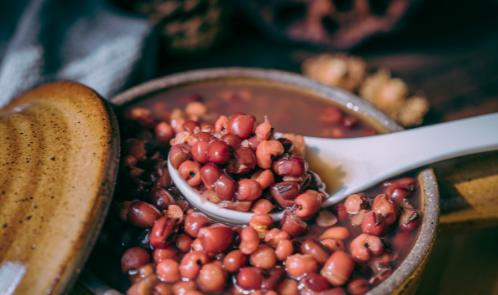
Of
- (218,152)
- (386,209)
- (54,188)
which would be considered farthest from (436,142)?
(54,188)

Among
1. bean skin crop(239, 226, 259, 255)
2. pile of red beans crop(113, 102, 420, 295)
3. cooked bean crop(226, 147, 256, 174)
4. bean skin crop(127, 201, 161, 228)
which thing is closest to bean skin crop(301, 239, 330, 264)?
pile of red beans crop(113, 102, 420, 295)

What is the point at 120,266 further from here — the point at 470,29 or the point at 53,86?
the point at 470,29

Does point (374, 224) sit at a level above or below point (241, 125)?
below

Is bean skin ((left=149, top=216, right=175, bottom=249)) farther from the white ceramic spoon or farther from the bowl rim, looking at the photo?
the bowl rim

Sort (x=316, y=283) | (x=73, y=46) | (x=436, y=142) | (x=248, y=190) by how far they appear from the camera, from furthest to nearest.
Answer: (x=73, y=46), (x=436, y=142), (x=248, y=190), (x=316, y=283)

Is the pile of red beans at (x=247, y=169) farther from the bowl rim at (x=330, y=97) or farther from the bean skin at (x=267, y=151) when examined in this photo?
the bowl rim at (x=330, y=97)

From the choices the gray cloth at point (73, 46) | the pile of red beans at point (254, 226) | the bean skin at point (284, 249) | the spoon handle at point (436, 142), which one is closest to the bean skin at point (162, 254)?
the pile of red beans at point (254, 226)

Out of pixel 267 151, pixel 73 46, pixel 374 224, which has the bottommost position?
pixel 73 46

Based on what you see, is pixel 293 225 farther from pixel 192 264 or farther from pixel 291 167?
pixel 192 264
